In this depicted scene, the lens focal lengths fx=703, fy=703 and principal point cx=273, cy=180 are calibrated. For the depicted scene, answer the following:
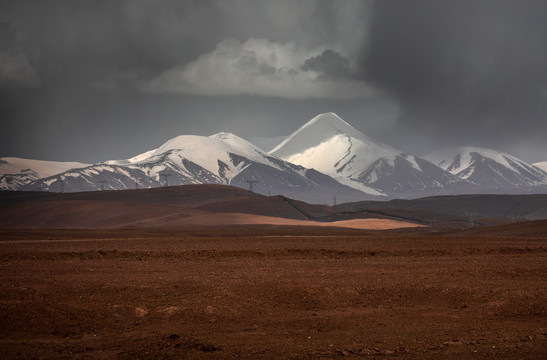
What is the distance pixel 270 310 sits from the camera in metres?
27.3

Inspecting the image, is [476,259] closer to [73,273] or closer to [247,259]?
[247,259]

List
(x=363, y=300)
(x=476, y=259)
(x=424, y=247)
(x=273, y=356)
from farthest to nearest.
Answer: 1. (x=424, y=247)
2. (x=476, y=259)
3. (x=363, y=300)
4. (x=273, y=356)

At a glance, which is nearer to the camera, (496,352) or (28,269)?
(496,352)

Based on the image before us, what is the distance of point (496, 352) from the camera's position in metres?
20.9

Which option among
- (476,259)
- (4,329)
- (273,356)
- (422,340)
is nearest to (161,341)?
(273,356)

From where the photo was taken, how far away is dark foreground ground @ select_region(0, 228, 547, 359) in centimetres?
2111

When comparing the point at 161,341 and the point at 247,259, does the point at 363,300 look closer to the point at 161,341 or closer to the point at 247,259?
the point at 161,341

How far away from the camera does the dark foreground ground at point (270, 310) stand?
21109 millimetres

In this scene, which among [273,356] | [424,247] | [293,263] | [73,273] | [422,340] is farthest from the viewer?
[424,247]

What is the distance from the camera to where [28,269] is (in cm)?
3584

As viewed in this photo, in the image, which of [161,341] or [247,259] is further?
[247,259]

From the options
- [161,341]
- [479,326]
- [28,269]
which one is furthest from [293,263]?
[161,341]

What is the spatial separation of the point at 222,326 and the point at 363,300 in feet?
23.8

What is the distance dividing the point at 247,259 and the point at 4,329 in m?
22.4
